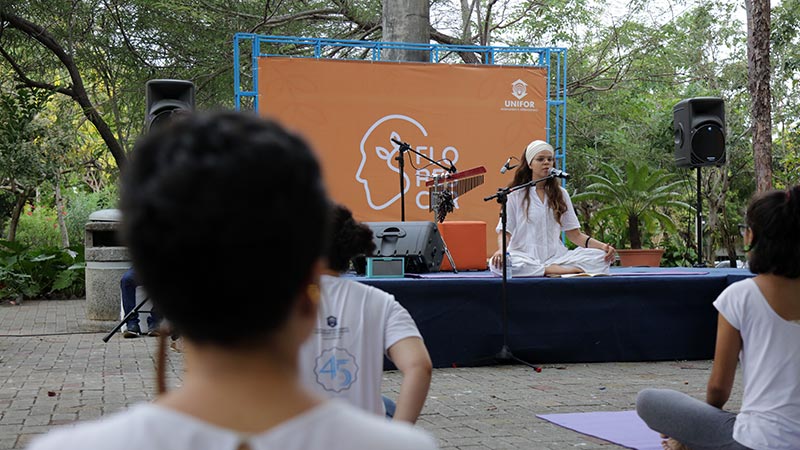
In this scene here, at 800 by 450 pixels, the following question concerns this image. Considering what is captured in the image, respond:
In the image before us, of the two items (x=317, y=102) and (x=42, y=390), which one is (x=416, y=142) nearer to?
(x=317, y=102)

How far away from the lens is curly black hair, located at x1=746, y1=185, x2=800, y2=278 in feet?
10.4

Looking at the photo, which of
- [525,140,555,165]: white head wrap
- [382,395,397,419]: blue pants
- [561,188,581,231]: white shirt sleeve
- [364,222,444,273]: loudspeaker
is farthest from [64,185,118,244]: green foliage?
[382,395,397,419]: blue pants

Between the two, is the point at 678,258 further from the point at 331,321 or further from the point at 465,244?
the point at 331,321

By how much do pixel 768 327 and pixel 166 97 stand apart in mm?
7252

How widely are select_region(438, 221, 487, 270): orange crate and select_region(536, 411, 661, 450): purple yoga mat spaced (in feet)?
12.8

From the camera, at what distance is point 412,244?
8.58m

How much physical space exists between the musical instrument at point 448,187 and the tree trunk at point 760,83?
3.42m

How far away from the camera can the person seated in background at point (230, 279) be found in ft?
3.28

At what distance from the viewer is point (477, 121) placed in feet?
38.6

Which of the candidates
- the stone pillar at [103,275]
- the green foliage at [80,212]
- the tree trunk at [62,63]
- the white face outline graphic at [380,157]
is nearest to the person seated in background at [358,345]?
the white face outline graphic at [380,157]

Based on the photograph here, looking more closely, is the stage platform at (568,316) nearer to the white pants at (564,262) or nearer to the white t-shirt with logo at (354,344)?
the white pants at (564,262)

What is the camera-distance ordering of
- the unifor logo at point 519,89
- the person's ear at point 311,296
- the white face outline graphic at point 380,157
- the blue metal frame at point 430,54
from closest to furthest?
1. the person's ear at point 311,296
2. the white face outline graphic at point 380,157
3. the blue metal frame at point 430,54
4. the unifor logo at point 519,89

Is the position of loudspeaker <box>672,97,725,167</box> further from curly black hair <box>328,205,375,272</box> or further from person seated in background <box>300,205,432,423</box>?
person seated in background <box>300,205,432,423</box>

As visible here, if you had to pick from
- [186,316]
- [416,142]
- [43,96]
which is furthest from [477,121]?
[186,316]
